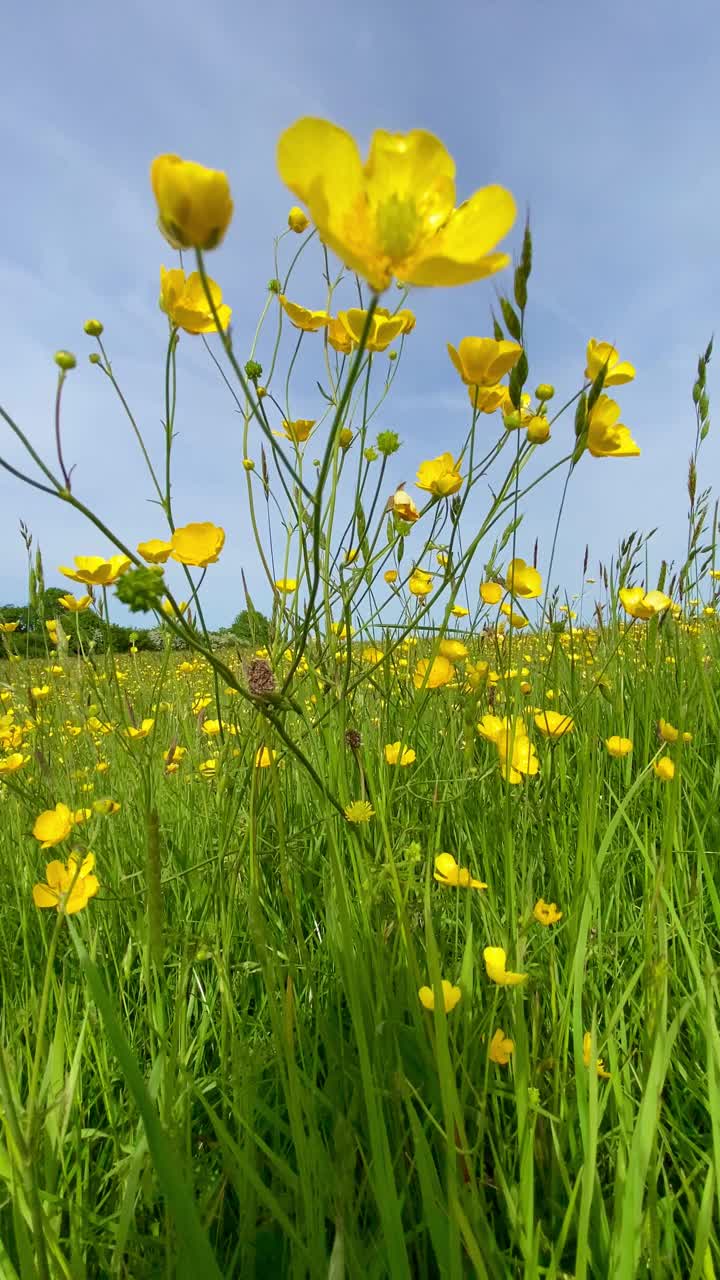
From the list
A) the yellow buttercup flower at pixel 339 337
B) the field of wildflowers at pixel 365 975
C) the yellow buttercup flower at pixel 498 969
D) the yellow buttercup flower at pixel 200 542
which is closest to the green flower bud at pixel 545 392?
the field of wildflowers at pixel 365 975

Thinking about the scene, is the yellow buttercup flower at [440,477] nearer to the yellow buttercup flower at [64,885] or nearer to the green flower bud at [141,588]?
the green flower bud at [141,588]

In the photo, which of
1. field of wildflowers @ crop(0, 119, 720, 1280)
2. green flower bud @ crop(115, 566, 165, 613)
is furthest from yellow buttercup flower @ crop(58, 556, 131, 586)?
green flower bud @ crop(115, 566, 165, 613)

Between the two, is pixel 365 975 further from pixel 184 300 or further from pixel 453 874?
pixel 184 300

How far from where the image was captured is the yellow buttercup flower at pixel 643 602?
5.32 ft

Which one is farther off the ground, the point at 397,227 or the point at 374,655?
the point at 397,227

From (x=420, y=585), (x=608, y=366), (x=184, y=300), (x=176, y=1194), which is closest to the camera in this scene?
(x=176, y=1194)

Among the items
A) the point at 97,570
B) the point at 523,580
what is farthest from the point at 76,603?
the point at 523,580

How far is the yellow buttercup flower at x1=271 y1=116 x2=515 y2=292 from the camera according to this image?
521mm

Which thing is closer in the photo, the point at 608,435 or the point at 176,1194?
the point at 176,1194

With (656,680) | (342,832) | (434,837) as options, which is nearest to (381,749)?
(434,837)

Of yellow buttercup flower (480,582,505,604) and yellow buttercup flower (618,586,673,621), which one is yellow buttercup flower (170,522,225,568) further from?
yellow buttercup flower (618,586,673,621)

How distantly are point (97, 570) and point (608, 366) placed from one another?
99 cm

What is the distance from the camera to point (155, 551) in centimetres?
109

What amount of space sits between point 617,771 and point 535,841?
0.61m
